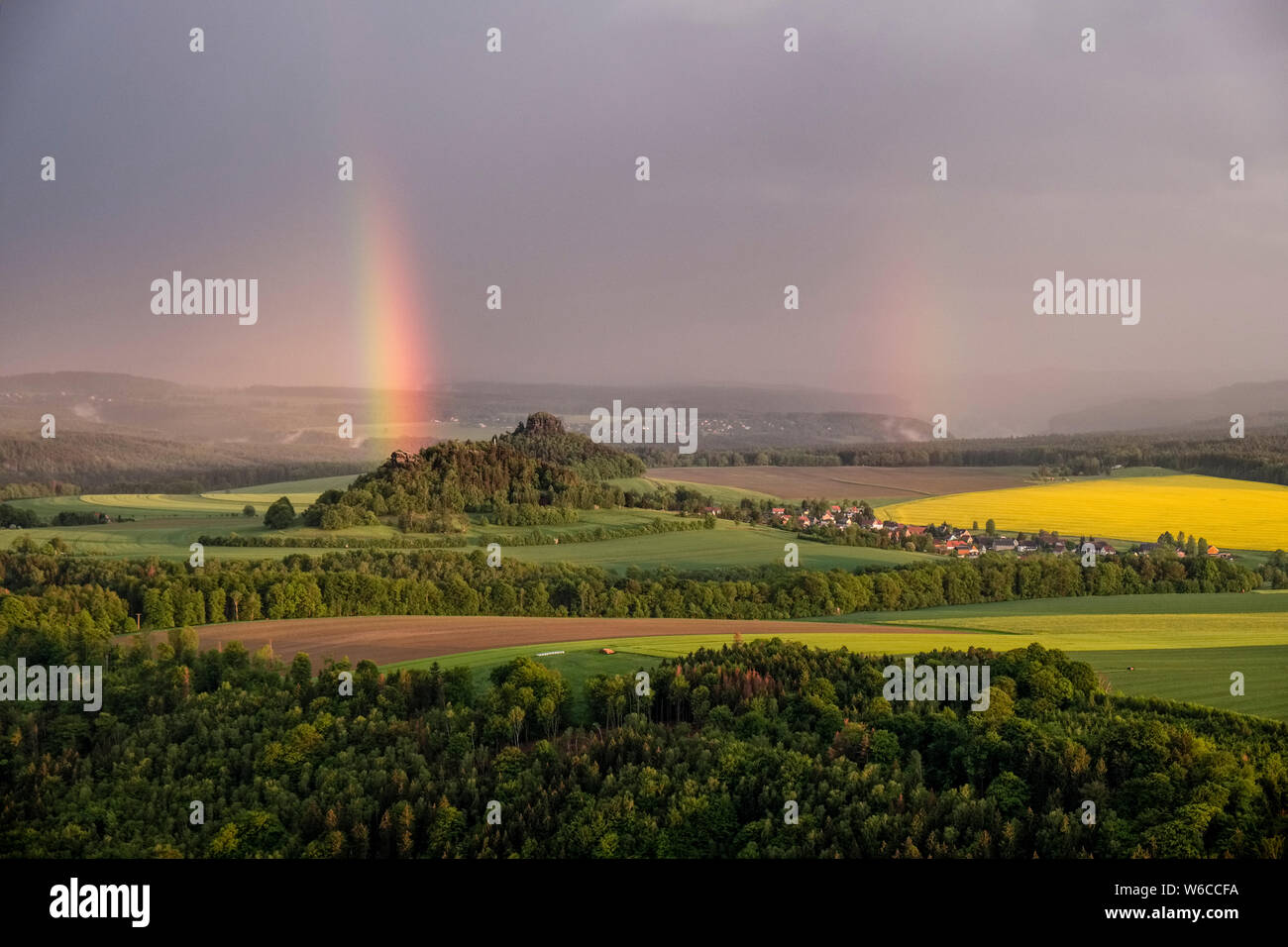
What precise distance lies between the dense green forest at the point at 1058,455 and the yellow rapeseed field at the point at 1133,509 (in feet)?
2.74

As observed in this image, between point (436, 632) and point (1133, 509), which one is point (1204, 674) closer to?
point (436, 632)

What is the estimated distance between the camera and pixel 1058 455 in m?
46.0

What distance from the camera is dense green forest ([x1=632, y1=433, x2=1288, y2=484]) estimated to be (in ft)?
123

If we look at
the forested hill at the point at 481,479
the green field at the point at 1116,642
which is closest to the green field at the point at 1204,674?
the green field at the point at 1116,642

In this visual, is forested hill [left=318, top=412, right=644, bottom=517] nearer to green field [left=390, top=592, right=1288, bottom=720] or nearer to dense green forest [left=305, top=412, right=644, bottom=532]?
dense green forest [left=305, top=412, right=644, bottom=532]

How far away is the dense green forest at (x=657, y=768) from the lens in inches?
563

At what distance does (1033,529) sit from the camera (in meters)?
35.1

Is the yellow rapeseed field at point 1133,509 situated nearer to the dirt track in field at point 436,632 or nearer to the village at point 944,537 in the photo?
the village at point 944,537
